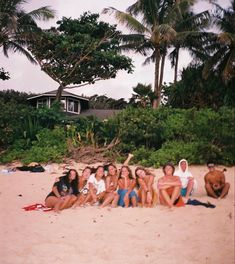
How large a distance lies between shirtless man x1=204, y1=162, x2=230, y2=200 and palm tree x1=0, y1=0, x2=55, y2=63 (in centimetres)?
166

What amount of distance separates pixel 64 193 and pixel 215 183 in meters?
1.19

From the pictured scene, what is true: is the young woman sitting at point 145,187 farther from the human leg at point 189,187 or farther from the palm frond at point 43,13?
the palm frond at point 43,13

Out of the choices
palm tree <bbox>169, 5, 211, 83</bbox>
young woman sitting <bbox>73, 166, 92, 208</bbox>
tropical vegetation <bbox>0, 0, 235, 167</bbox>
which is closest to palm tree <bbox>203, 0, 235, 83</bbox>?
tropical vegetation <bbox>0, 0, 235, 167</bbox>

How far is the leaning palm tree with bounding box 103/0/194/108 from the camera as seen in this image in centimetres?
377

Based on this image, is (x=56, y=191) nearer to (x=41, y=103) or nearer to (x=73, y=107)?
(x=41, y=103)

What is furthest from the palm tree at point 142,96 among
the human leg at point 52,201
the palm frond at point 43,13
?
the human leg at point 52,201

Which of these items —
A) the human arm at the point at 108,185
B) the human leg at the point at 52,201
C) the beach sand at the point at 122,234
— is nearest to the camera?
the beach sand at the point at 122,234

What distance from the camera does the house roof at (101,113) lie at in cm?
424

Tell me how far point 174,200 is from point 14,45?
1.78 meters

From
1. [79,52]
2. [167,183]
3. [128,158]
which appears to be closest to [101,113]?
[79,52]

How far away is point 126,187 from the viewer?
3.67 meters

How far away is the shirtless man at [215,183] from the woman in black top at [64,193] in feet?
3.44

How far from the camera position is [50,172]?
3.89 m

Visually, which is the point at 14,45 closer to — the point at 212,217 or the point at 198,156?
the point at 198,156
